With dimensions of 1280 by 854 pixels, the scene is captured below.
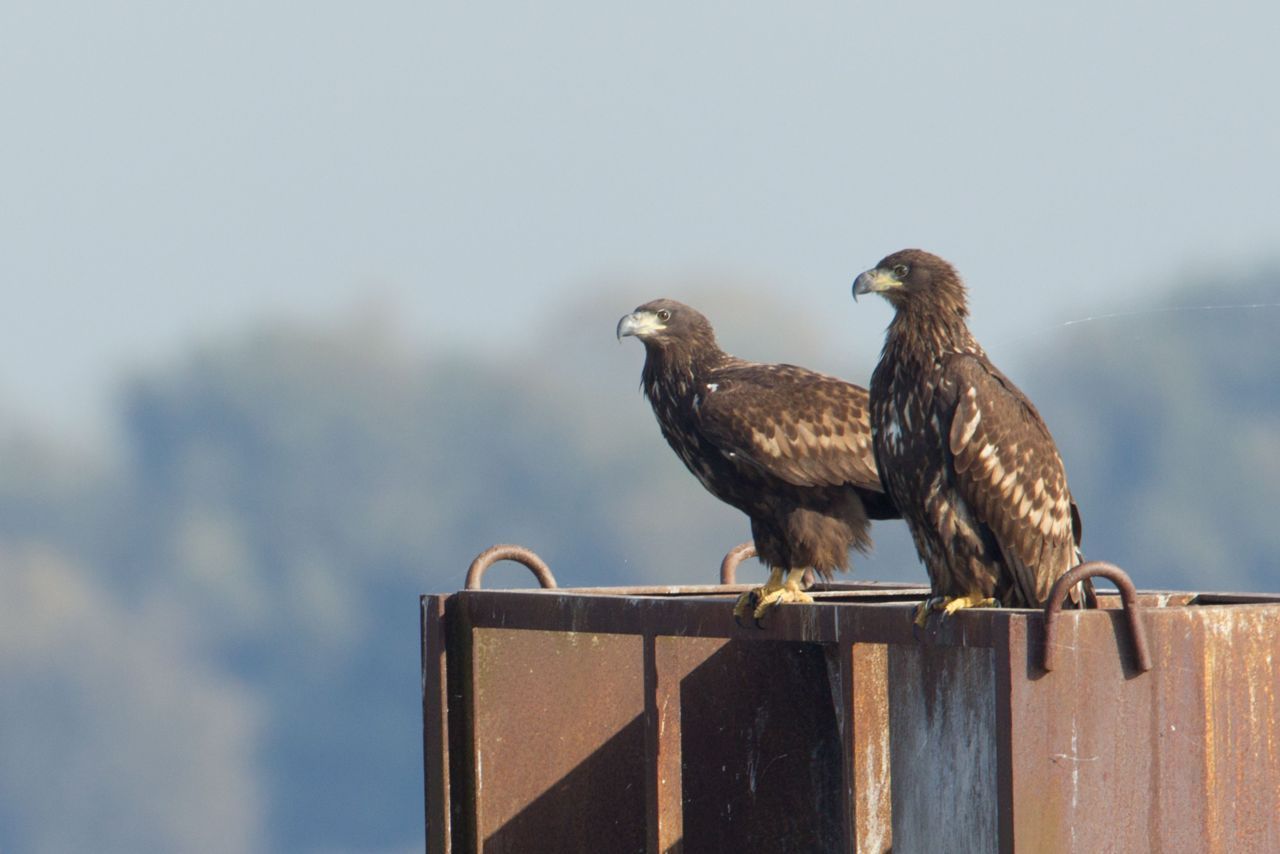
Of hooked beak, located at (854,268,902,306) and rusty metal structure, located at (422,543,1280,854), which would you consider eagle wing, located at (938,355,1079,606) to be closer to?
rusty metal structure, located at (422,543,1280,854)

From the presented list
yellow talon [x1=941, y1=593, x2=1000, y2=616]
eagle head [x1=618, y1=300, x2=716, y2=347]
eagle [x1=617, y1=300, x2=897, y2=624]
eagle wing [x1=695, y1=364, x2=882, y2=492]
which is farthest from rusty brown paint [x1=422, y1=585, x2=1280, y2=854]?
eagle head [x1=618, y1=300, x2=716, y2=347]

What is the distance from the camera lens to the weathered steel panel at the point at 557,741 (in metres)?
6.40

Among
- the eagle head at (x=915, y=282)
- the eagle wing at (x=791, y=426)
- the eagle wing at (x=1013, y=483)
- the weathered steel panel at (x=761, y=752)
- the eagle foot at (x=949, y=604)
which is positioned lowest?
the weathered steel panel at (x=761, y=752)

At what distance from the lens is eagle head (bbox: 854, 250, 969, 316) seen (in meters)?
6.66

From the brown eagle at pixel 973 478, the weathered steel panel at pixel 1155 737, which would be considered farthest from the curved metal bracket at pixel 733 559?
the weathered steel panel at pixel 1155 737

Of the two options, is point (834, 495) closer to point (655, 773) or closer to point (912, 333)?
point (912, 333)

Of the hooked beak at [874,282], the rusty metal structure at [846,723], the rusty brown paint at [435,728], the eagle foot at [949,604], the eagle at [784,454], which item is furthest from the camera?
the eagle at [784,454]

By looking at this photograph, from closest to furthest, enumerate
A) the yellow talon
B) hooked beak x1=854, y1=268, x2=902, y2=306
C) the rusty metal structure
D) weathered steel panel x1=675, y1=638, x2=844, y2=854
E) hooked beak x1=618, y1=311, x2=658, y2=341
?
the rusty metal structure
the yellow talon
hooked beak x1=854, y1=268, x2=902, y2=306
weathered steel panel x1=675, y1=638, x2=844, y2=854
hooked beak x1=618, y1=311, x2=658, y2=341

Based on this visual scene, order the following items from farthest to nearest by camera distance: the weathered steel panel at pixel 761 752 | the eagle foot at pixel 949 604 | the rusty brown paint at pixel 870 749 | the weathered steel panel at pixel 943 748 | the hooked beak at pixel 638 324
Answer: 1. the hooked beak at pixel 638 324
2. the weathered steel panel at pixel 761 752
3. the rusty brown paint at pixel 870 749
4. the eagle foot at pixel 949 604
5. the weathered steel panel at pixel 943 748

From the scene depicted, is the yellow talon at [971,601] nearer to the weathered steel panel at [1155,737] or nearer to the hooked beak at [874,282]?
the weathered steel panel at [1155,737]

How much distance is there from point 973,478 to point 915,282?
0.90 metres

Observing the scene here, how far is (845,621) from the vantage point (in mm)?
5398

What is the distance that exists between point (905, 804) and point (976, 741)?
0.45 meters

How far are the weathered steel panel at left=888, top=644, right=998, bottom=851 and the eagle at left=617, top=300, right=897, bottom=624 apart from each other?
169cm
